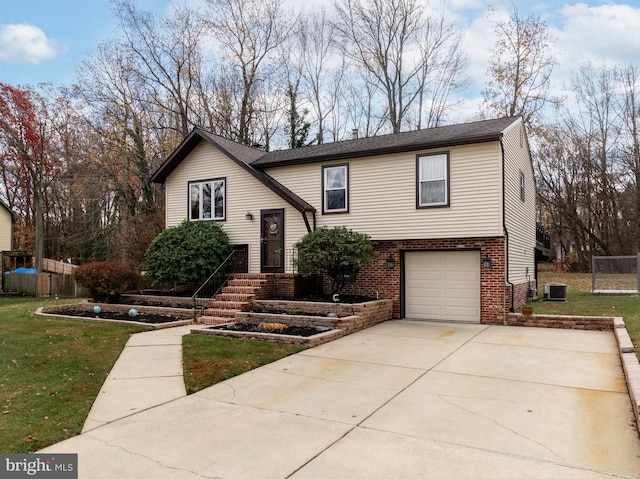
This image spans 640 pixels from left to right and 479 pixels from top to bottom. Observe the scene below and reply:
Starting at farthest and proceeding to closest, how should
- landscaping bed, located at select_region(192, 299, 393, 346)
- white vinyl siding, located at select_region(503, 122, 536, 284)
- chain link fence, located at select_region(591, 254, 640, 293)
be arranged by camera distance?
chain link fence, located at select_region(591, 254, 640, 293)
white vinyl siding, located at select_region(503, 122, 536, 284)
landscaping bed, located at select_region(192, 299, 393, 346)

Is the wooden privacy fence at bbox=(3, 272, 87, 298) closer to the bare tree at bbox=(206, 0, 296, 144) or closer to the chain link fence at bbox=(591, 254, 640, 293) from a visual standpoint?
the bare tree at bbox=(206, 0, 296, 144)

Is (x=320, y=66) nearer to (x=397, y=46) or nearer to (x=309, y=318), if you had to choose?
(x=397, y=46)

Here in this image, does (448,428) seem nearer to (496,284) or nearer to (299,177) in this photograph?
(496,284)

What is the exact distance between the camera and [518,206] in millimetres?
13344

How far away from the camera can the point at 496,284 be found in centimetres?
1116

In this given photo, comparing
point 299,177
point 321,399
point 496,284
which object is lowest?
point 321,399

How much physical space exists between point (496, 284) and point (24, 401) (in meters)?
9.93

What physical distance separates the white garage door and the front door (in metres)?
3.82

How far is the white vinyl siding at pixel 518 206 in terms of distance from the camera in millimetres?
11891

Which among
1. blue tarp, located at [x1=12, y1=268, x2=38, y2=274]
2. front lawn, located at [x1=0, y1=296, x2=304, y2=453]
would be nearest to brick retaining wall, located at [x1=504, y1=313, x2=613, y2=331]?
front lawn, located at [x1=0, y1=296, x2=304, y2=453]

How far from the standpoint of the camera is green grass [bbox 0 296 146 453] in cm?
415

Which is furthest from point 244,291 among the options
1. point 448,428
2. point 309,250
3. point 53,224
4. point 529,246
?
point 53,224

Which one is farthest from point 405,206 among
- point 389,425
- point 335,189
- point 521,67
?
point 521,67

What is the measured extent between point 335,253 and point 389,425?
6.79m
